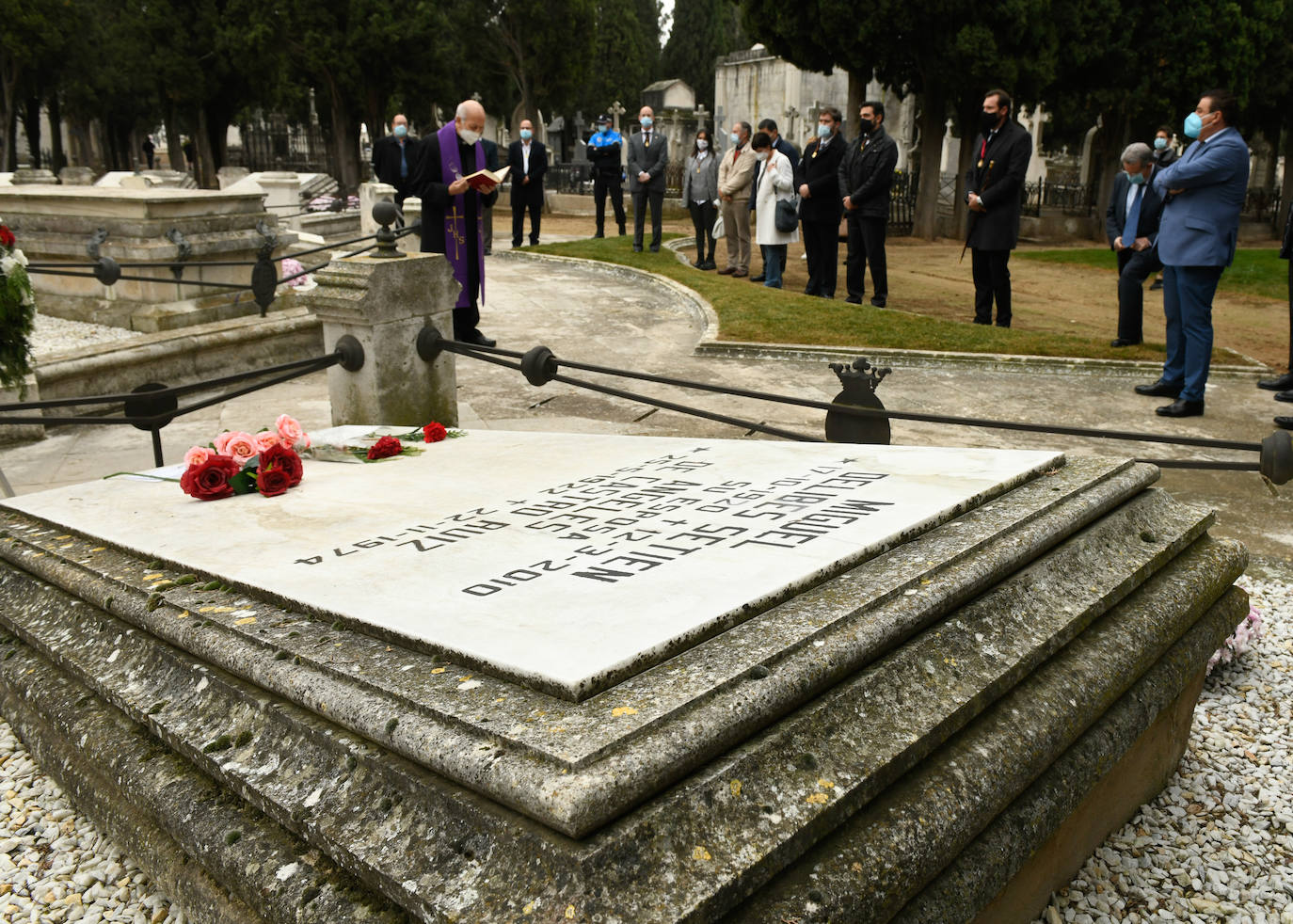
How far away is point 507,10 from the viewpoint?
105ft

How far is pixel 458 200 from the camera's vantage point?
8016mm

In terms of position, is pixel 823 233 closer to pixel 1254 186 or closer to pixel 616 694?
pixel 616 694

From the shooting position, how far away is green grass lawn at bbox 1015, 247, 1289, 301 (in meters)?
15.1

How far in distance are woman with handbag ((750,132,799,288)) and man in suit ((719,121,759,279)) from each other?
34 cm

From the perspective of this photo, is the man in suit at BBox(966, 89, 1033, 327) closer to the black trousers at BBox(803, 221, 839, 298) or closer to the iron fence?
the black trousers at BBox(803, 221, 839, 298)

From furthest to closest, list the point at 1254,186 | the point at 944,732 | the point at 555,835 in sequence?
the point at 1254,186 < the point at 944,732 < the point at 555,835

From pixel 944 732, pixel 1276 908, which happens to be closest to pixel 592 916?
pixel 944 732

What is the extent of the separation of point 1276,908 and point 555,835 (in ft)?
6.09

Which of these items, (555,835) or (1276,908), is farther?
(1276,908)

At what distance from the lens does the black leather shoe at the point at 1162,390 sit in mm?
7172

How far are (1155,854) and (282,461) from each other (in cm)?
291

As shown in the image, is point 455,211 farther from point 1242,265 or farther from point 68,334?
point 1242,265

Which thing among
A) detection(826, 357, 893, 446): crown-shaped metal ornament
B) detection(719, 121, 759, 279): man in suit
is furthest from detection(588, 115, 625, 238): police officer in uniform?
detection(826, 357, 893, 446): crown-shaped metal ornament

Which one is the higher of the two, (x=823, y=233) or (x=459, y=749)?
(x=823, y=233)
